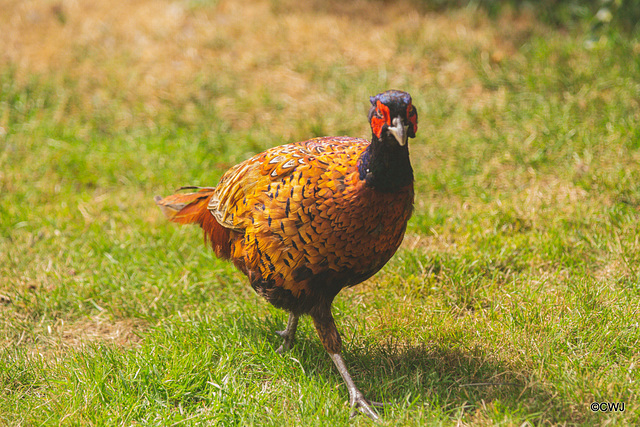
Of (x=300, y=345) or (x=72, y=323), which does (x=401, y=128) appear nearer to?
(x=300, y=345)

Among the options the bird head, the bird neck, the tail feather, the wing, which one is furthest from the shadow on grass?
the bird head

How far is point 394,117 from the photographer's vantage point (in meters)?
2.49

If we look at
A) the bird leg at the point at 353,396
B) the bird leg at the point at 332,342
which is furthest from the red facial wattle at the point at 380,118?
the bird leg at the point at 353,396

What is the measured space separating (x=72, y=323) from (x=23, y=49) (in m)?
4.17

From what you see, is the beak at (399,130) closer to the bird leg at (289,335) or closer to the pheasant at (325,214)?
the pheasant at (325,214)

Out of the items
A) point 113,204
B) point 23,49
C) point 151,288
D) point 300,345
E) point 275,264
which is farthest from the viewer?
point 23,49

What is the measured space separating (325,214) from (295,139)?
2727 mm

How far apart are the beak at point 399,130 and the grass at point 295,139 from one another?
4.05ft

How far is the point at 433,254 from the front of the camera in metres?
3.82

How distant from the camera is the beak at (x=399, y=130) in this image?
8.00 feet

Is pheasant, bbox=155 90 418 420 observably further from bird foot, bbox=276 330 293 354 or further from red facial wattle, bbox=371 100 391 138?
bird foot, bbox=276 330 293 354

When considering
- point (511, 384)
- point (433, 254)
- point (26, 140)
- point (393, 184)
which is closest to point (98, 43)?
point (26, 140)

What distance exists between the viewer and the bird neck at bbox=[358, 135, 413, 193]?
258 cm

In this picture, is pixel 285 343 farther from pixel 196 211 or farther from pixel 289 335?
pixel 196 211
